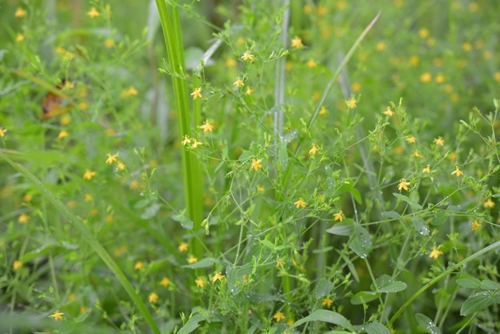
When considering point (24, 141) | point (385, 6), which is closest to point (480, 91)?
point (385, 6)

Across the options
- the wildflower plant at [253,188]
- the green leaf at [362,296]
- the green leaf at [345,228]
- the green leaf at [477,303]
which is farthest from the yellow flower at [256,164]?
the green leaf at [477,303]

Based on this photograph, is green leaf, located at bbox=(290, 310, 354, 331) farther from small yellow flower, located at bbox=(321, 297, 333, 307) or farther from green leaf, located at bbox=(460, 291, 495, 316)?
green leaf, located at bbox=(460, 291, 495, 316)

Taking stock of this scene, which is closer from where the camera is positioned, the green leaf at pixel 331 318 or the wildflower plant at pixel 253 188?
the green leaf at pixel 331 318

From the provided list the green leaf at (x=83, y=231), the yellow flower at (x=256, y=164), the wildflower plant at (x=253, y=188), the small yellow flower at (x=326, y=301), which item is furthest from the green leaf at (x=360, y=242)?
the green leaf at (x=83, y=231)

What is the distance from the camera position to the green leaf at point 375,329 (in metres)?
0.86

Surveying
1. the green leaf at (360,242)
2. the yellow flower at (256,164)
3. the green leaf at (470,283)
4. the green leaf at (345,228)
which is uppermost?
the yellow flower at (256,164)

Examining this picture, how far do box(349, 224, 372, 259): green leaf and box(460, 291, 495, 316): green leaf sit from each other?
0.19 metres

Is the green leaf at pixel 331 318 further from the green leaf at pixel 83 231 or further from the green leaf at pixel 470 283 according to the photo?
the green leaf at pixel 83 231

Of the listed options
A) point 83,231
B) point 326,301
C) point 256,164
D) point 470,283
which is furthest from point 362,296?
point 83,231

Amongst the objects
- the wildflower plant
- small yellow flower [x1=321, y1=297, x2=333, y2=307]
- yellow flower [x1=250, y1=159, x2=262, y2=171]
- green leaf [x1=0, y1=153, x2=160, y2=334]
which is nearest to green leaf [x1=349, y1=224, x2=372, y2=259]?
the wildflower plant

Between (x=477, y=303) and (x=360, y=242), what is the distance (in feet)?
0.74

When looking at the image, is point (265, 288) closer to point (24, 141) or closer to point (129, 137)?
point (129, 137)

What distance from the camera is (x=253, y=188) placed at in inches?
39.0

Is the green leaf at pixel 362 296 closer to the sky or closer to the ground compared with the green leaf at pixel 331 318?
closer to the ground
